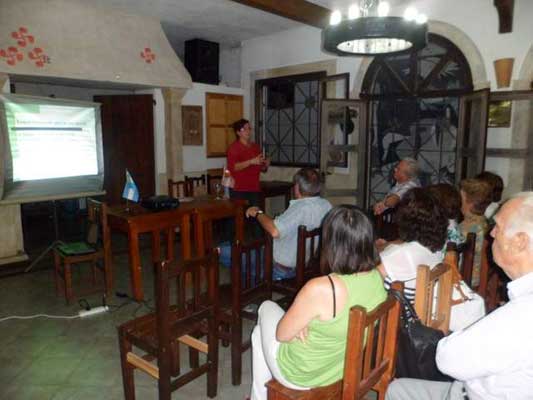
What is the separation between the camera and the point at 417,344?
1552 mm

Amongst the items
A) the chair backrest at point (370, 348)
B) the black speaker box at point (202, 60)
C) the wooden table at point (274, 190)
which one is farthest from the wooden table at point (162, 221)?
the black speaker box at point (202, 60)

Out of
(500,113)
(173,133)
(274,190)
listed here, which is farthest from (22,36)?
(500,113)

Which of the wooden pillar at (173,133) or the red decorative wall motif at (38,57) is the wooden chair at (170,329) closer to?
the red decorative wall motif at (38,57)

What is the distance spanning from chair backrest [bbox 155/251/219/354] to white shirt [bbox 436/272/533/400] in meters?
1.03

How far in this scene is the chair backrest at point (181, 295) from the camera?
171 cm

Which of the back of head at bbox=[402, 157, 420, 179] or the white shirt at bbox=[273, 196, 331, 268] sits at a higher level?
the back of head at bbox=[402, 157, 420, 179]

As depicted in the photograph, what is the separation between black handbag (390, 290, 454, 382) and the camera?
1.55 meters

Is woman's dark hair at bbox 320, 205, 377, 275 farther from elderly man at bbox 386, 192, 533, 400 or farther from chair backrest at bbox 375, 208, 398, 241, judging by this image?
chair backrest at bbox 375, 208, 398, 241

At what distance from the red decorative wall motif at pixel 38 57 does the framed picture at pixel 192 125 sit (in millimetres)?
1742

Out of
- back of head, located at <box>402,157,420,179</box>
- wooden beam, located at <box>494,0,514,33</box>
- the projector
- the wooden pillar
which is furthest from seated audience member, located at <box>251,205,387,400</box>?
the wooden pillar

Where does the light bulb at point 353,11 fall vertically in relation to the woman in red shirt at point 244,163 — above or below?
above

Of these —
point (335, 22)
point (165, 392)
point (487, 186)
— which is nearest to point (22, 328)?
point (165, 392)

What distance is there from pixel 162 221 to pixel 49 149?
173 cm

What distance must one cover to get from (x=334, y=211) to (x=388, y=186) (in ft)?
12.4
